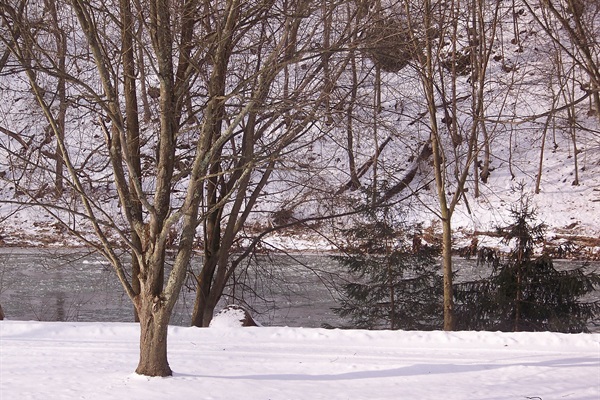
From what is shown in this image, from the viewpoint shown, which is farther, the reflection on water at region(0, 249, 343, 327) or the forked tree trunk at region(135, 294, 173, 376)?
the reflection on water at region(0, 249, 343, 327)

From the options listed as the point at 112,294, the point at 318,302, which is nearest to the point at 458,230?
the point at 318,302

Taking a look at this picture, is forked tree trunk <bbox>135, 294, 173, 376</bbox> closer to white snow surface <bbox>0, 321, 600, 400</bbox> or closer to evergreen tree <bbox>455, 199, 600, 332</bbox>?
white snow surface <bbox>0, 321, 600, 400</bbox>

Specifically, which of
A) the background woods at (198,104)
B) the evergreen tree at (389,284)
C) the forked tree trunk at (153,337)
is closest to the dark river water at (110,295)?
the evergreen tree at (389,284)

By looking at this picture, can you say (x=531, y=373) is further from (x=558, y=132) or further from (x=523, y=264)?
(x=558, y=132)

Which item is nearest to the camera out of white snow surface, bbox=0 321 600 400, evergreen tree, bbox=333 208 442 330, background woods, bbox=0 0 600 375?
white snow surface, bbox=0 321 600 400

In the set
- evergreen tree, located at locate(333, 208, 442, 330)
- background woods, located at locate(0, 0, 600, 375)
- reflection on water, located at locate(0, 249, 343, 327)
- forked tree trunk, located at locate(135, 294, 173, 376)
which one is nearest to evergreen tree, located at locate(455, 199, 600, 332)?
evergreen tree, located at locate(333, 208, 442, 330)

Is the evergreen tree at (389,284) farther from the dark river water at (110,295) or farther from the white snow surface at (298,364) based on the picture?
the white snow surface at (298,364)

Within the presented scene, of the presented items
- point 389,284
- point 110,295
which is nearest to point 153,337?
point 389,284

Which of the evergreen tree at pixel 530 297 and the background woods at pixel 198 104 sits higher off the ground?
the background woods at pixel 198 104

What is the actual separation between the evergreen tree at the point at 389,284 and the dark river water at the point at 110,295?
525 millimetres

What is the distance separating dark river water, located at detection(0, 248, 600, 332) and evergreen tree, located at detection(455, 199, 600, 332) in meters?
1.00

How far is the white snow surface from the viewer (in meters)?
6.60

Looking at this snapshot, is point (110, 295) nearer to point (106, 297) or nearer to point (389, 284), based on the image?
point (106, 297)

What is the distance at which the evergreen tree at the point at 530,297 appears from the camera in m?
12.9
